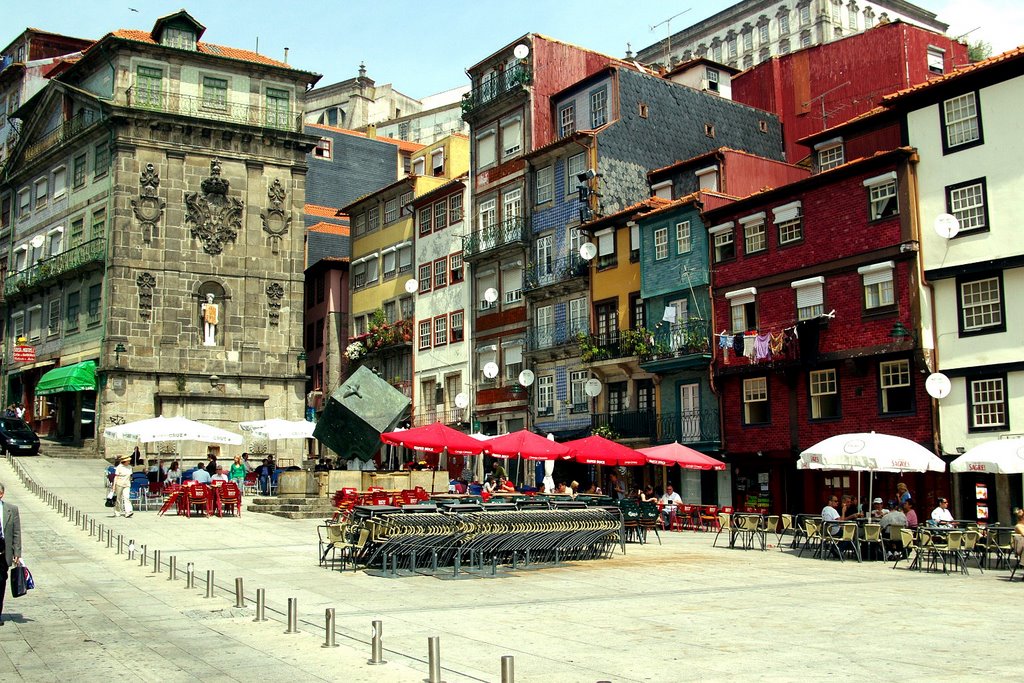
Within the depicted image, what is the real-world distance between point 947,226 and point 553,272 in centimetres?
1876

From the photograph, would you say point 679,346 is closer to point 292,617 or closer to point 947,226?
point 947,226

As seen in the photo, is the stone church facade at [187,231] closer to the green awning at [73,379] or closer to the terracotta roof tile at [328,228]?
the green awning at [73,379]

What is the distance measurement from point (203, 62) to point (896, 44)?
33225mm

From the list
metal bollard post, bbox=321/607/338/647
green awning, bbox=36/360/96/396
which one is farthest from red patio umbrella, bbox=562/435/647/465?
green awning, bbox=36/360/96/396

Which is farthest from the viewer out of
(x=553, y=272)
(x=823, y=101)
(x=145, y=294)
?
(x=145, y=294)

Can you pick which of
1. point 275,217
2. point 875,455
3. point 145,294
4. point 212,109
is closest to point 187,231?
point 145,294

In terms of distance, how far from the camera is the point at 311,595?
17562mm

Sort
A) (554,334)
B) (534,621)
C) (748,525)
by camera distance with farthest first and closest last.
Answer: (554,334)
(748,525)
(534,621)

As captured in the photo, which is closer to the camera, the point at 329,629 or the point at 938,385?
the point at 329,629

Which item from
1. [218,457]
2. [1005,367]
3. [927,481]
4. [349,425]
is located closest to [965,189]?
[1005,367]

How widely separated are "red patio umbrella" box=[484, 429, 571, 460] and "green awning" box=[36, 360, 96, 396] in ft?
87.5

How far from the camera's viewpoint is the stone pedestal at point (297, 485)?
33.7m

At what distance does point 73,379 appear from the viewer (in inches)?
2037

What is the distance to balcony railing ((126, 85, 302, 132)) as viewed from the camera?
54.3 m
